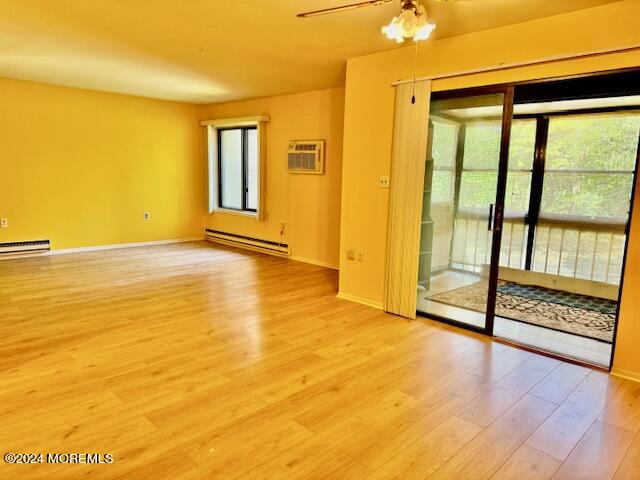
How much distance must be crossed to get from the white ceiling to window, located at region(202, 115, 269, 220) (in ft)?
5.35

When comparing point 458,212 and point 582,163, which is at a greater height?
point 582,163

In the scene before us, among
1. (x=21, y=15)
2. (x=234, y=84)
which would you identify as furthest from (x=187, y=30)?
(x=234, y=84)

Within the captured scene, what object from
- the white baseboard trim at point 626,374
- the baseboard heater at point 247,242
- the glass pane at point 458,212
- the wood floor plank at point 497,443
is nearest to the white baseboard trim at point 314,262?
the baseboard heater at point 247,242

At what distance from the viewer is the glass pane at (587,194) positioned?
15.8 ft

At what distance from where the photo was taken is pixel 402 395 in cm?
247

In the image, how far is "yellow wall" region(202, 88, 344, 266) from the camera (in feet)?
18.3

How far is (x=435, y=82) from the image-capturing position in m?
3.51

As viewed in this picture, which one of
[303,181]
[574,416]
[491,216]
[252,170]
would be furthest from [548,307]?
[252,170]

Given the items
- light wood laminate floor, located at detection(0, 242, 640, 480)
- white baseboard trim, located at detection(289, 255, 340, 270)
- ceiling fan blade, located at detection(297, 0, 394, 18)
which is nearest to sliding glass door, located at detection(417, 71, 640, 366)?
light wood laminate floor, located at detection(0, 242, 640, 480)

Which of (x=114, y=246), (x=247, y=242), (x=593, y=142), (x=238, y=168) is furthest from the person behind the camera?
(x=238, y=168)

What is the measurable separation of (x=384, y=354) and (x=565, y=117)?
13.1 ft

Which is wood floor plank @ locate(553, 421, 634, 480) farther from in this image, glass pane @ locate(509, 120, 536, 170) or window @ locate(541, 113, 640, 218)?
glass pane @ locate(509, 120, 536, 170)

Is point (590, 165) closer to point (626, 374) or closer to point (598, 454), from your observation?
point (626, 374)

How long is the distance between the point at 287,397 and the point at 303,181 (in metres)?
3.98
